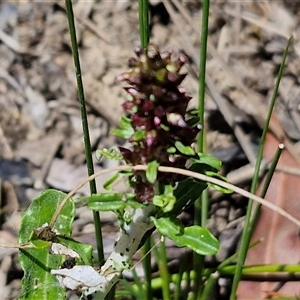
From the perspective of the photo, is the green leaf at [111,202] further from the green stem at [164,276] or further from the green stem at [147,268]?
the green stem at [164,276]

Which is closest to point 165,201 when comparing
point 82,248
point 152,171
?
point 152,171

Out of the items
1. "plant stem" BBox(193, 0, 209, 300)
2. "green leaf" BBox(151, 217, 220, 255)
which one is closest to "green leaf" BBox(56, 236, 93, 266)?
"green leaf" BBox(151, 217, 220, 255)

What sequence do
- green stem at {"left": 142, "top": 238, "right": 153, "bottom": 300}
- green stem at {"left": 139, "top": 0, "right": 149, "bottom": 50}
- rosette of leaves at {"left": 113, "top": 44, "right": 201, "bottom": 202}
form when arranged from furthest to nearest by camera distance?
green stem at {"left": 142, "top": 238, "right": 153, "bottom": 300}
green stem at {"left": 139, "top": 0, "right": 149, "bottom": 50}
rosette of leaves at {"left": 113, "top": 44, "right": 201, "bottom": 202}

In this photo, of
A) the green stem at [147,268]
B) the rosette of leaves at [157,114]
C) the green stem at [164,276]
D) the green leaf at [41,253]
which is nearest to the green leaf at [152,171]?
the rosette of leaves at [157,114]

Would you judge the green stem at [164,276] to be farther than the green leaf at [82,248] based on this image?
Yes

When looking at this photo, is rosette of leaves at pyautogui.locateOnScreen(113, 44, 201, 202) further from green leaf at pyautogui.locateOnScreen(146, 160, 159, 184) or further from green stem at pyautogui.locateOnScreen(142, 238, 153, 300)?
green stem at pyautogui.locateOnScreen(142, 238, 153, 300)

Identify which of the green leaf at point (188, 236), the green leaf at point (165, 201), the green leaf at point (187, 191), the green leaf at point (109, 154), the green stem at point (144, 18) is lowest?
the green leaf at point (188, 236)

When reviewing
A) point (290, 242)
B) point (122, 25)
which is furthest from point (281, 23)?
point (290, 242)

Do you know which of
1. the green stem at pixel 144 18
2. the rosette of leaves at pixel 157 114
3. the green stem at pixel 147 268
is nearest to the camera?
the rosette of leaves at pixel 157 114
